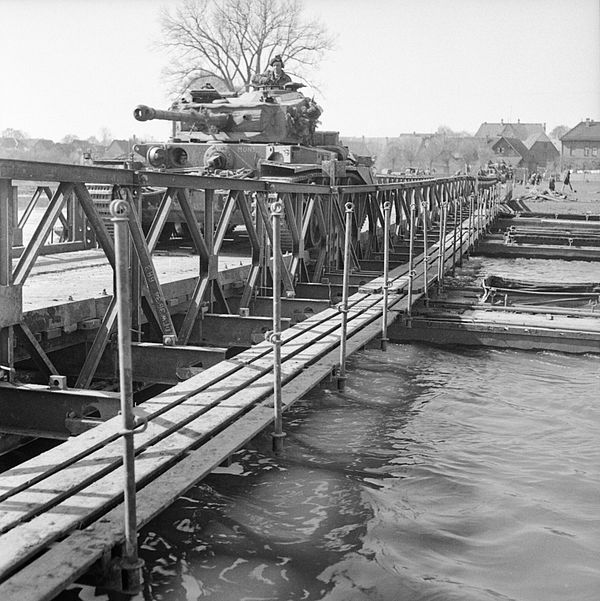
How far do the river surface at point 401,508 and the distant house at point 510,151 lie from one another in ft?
368

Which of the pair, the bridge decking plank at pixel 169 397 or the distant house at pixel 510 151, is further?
the distant house at pixel 510 151

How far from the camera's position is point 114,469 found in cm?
469

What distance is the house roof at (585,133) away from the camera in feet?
386

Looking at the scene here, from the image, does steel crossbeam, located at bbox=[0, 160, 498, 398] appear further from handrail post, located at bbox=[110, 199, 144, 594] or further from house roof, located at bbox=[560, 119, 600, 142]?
house roof, located at bbox=[560, 119, 600, 142]

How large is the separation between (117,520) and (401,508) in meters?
2.17

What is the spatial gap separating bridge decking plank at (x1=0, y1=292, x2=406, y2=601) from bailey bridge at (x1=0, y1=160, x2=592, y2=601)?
1cm

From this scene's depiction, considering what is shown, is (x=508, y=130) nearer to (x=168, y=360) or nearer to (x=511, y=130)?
(x=511, y=130)

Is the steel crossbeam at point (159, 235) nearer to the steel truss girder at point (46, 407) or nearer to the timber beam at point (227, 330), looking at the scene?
the timber beam at point (227, 330)

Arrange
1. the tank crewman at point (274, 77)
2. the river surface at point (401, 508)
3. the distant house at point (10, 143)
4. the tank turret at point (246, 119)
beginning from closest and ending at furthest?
the river surface at point (401, 508) < the tank turret at point (246, 119) < the tank crewman at point (274, 77) < the distant house at point (10, 143)

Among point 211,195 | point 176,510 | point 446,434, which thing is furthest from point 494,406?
Answer: point 176,510

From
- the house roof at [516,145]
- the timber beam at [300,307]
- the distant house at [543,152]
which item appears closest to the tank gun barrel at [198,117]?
the timber beam at [300,307]

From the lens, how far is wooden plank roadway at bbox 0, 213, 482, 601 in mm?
3770

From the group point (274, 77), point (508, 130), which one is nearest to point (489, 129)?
point (508, 130)

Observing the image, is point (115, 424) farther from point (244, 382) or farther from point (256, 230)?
point (256, 230)
